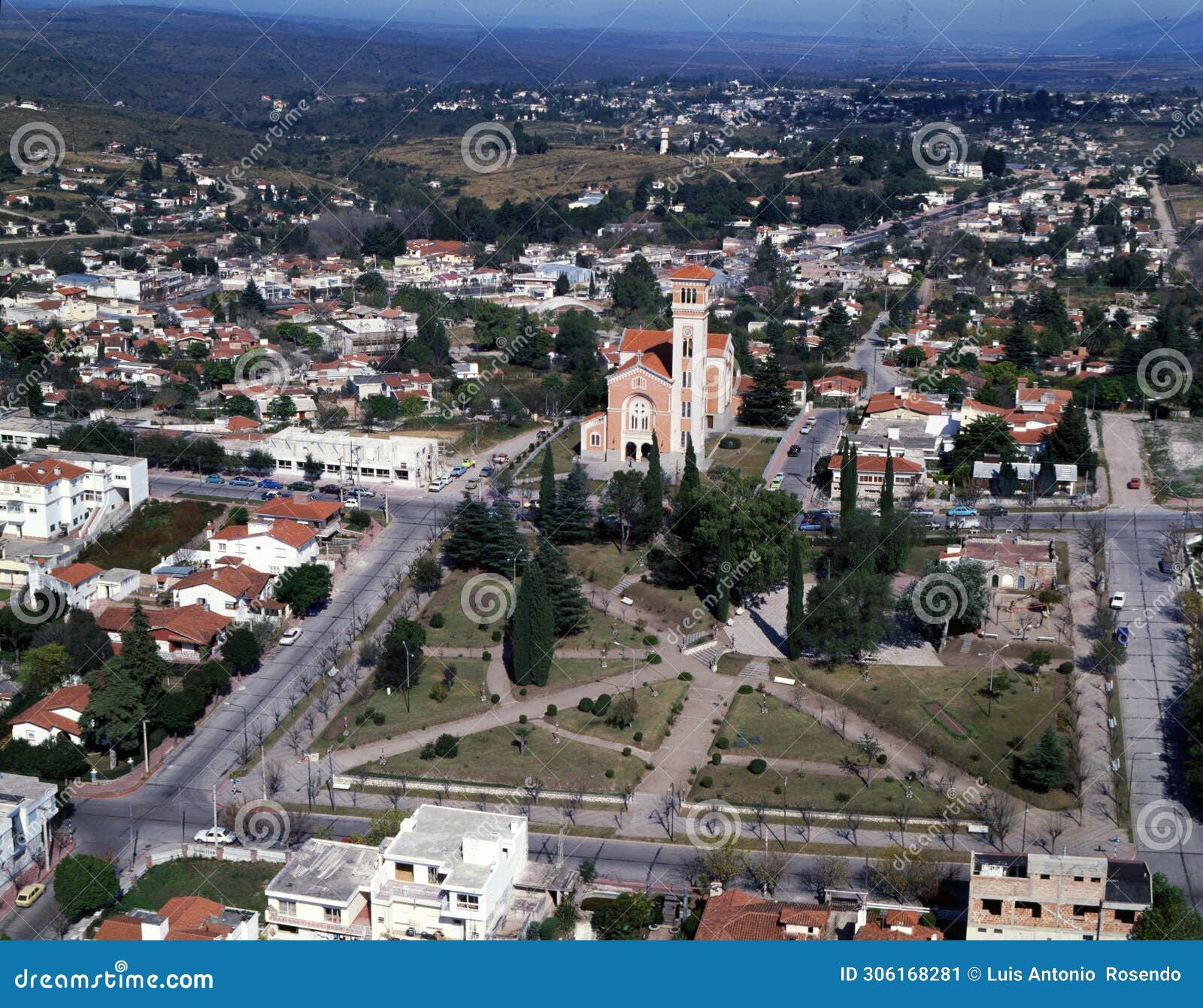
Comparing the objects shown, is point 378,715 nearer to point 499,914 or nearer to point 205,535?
point 499,914

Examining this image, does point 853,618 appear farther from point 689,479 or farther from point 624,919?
point 624,919

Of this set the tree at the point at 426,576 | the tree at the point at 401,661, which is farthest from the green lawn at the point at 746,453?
the tree at the point at 401,661

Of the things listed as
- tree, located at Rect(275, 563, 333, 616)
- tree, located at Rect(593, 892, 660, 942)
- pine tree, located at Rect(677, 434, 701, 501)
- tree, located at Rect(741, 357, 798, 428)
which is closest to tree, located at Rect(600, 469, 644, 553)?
pine tree, located at Rect(677, 434, 701, 501)

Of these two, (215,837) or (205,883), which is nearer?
(205,883)

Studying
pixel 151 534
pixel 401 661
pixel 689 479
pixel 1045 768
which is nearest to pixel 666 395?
pixel 689 479

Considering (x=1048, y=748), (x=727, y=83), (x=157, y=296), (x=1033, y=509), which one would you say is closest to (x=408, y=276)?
(x=157, y=296)

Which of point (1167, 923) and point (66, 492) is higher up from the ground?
point (66, 492)

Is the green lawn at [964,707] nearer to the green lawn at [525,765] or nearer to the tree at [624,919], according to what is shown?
the green lawn at [525,765]
